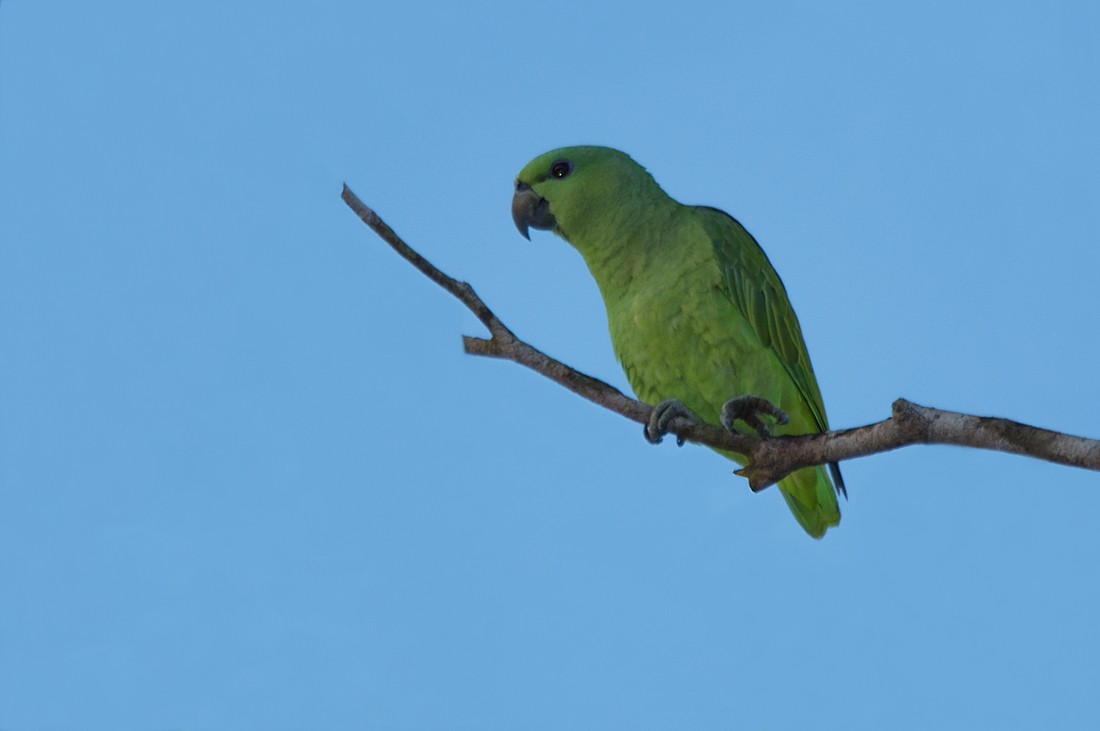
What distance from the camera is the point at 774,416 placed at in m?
3.53

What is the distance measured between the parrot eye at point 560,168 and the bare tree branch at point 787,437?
194cm

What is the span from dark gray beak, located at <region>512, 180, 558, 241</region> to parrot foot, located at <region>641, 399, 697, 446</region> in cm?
177

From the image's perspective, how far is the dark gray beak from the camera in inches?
209

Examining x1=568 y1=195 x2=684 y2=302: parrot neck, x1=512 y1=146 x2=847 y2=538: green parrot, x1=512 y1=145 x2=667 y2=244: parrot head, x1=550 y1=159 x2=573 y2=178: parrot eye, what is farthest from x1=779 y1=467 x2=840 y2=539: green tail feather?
x1=550 y1=159 x2=573 y2=178: parrot eye

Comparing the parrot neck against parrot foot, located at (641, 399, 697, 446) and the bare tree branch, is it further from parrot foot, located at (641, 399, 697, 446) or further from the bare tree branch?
the bare tree branch

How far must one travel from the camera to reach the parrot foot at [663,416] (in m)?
3.70

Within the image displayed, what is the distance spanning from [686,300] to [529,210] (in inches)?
50.3

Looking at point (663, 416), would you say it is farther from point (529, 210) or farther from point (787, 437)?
point (529, 210)

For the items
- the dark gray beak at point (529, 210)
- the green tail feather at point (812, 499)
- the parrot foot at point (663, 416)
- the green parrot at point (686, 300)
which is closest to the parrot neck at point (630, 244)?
the green parrot at point (686, 300)

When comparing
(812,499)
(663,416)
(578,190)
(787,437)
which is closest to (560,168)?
(578,190)

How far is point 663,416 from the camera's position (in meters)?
3.77

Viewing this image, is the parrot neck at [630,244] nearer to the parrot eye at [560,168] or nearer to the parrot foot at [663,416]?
the parrot eye at [560,168]

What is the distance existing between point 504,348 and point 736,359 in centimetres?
135

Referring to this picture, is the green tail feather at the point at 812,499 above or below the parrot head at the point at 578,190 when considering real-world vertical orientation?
below
